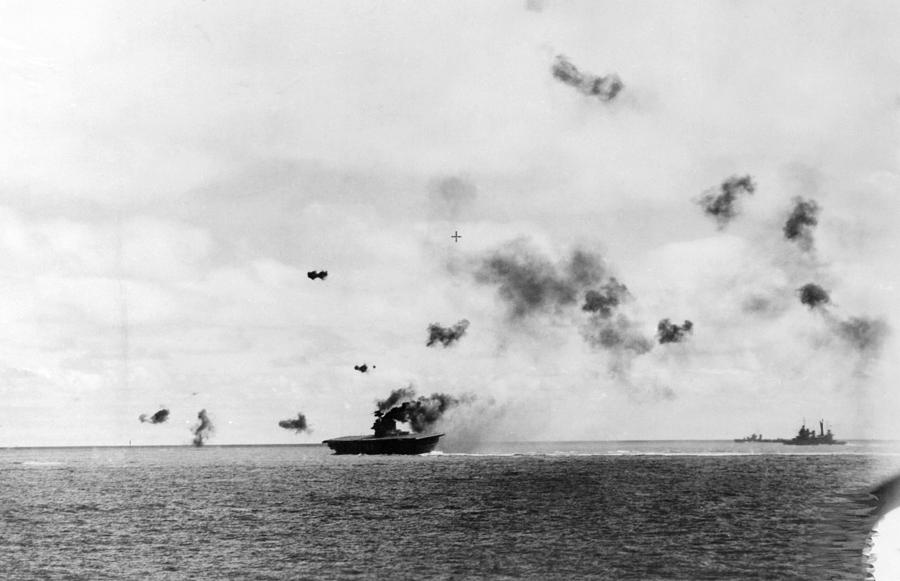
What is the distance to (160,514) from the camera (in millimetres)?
77250

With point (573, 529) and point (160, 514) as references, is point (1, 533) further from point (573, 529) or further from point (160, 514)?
point (573, 529)

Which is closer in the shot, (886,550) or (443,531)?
(886,550)

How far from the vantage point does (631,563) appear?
1917 inches

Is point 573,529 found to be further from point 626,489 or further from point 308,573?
point 626,489

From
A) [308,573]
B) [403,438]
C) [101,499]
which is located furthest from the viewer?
[403,438]

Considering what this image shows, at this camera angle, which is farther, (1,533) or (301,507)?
(301,507)

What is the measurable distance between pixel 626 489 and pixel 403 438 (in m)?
101

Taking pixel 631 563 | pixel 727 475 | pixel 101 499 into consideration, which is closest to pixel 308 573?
pixel 631 563

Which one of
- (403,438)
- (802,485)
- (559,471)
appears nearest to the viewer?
(802,485)

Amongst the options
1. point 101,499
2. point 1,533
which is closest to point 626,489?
point 101,499

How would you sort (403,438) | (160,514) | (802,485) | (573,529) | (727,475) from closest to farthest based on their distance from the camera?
1. (573,529)
2. (160,514)
3. (802,485)
4. (727,475)
5. (403,438)

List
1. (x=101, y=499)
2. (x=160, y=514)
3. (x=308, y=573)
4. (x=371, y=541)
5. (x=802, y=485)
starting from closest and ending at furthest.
Answer: (x=308, y=573) < (x=371, y=541) < (x=160, y=514) < (x=101, y=499) < (x=802, y=485)

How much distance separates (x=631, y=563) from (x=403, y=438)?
151 meters

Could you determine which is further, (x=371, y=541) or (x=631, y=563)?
(x=371, y=541)
